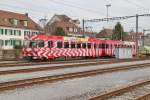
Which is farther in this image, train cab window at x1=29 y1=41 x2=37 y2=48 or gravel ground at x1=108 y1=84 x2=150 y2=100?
train cab window at x1=29 y1=41 x2=37 y2=48

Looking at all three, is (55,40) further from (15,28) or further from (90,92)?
(15,28)

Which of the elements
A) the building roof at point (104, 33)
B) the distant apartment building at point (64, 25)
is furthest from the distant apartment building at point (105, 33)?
the distant apartment building at point (64, 25)

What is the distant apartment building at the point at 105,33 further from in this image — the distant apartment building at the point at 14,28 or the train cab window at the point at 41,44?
the train cab window at the point at 41,44

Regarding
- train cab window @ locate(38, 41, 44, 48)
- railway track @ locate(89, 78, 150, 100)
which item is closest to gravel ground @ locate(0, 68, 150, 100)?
railway track @ locate(89, 78, 150, 100)

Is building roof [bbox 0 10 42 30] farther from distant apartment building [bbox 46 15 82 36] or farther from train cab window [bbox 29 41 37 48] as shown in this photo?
train cab window [bbox 29 41 37 48]

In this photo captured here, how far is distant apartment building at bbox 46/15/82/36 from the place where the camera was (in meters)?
125

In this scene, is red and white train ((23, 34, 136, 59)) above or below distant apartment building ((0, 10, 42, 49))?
below

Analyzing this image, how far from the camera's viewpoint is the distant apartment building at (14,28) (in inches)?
3326

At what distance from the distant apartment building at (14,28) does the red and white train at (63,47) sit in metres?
32.0

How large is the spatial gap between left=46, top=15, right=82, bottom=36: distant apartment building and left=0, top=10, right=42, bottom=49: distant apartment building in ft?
85.4

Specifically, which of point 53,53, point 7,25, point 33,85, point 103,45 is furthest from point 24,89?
point 7,25

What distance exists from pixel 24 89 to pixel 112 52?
42.0m

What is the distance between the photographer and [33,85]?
55.8 ft

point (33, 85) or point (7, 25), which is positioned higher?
point (7, 25)
